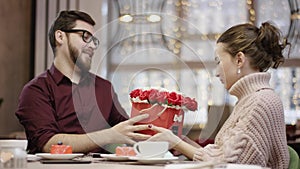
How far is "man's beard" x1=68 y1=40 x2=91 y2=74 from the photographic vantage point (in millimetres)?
2396

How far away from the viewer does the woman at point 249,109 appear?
1.77 metres

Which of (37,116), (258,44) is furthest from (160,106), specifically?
(37,116)

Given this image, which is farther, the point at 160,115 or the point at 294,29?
the point at 294,29

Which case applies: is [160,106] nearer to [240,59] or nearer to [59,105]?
[240,59]

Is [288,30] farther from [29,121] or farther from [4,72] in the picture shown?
[29,121]

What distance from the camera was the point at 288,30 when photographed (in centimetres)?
549

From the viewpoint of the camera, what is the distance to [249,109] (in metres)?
1.85

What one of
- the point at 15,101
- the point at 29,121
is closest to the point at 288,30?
the point at 15,101

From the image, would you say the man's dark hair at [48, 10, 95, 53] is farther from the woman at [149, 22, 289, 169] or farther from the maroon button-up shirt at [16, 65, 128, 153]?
the woman at [149, 22, 289, 169]

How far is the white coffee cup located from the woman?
0.21 ft

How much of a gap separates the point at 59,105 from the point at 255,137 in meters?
1.08

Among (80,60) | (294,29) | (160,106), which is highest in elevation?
(294,29)

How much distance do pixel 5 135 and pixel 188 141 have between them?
12.3 feet

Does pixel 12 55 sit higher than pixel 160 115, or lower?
higher
